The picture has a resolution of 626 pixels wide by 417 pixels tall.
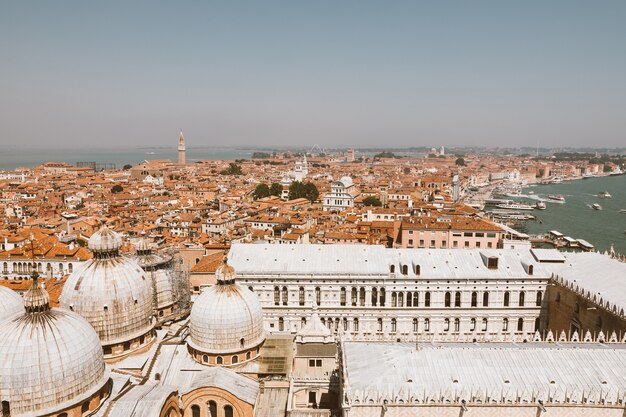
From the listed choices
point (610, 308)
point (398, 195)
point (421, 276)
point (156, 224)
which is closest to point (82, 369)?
point (421, 276)

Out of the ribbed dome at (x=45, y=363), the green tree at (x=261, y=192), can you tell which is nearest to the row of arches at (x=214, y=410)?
the ribbed dome at (x=45, y=363)

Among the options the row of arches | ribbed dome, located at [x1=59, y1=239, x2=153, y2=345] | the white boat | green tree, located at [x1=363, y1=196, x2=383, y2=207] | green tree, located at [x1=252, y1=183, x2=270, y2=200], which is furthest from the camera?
the white boat

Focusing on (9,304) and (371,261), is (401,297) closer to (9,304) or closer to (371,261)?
(371,261)

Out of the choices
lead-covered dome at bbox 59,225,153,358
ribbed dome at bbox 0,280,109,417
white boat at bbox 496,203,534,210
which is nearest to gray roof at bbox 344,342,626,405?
ribbed dome at bbox 0,280,109,417

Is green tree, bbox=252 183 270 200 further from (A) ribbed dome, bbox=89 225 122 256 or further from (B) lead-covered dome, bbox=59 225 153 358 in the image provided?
(B) lead-covered dome, bbox=59 225 153 358

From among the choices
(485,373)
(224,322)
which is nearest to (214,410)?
(224,322)

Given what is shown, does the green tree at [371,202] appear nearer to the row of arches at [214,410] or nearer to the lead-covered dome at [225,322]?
the lead-covered dome at [225,322]
